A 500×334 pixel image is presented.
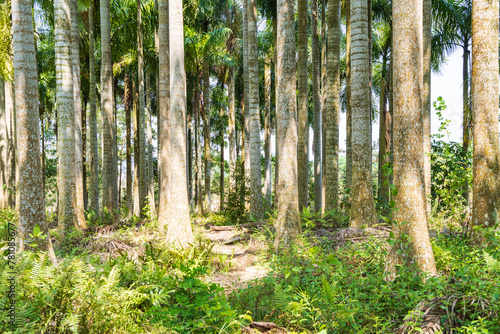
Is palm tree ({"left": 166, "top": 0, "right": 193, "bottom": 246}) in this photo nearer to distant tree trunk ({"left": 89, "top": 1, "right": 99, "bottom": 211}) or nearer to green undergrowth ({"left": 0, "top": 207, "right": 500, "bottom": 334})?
green undergrowth ({"left": 0, "top": 207, "right": 500, "bottom": 334})

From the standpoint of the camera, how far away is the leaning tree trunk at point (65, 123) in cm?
808

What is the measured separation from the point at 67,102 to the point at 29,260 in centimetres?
556

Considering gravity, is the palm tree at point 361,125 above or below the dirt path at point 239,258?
above

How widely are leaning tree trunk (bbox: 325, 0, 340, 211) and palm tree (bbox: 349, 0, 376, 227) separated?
220 cm

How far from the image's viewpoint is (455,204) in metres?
8.34

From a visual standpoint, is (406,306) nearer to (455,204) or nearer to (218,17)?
(455,204)

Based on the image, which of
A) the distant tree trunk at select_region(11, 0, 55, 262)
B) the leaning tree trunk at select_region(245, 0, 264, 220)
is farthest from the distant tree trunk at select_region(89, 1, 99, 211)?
the distant tree trunk at select_region(11, 0, 55, 262)

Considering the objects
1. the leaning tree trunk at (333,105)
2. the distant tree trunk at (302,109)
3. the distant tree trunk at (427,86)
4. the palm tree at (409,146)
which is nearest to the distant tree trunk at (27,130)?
the palm tree at (409,146)

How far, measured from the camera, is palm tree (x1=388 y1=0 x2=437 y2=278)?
14.5ft

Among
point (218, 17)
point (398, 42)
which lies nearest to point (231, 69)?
point (218, 17)

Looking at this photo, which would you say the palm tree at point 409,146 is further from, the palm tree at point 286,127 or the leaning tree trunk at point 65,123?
the leaning tree trunk at point 65,123

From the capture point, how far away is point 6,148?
46.1 ft

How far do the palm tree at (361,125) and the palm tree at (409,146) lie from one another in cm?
256

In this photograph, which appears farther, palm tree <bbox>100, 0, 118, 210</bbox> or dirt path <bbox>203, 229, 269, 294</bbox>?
palm tree <bbox>100, 0, 118, 210</bbox>
